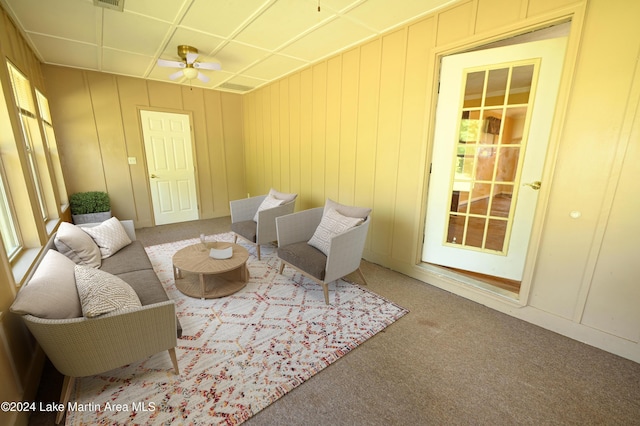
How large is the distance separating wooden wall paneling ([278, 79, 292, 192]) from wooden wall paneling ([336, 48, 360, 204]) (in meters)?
1.26

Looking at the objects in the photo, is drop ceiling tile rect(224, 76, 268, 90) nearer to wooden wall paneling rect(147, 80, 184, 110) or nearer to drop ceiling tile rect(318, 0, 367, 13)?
wooden wall paneling rect(147, 80, 184, 110)

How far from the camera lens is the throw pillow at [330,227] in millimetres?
2547

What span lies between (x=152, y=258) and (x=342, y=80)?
11.1ft

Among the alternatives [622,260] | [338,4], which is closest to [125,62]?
[338,4]

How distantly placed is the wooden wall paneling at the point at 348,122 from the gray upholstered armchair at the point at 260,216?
Result: 717 mm

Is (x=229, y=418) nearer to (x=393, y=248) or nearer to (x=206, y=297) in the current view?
(x=206, y=297)

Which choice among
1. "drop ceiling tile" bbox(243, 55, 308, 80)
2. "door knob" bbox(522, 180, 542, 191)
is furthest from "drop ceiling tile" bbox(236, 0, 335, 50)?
"door knob" bbox(522, 180, 542, 191)

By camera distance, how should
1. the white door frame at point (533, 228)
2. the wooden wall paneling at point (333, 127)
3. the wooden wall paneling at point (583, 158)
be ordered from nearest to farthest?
1. the wooden wall paneling at point (583, 158)
2. the white door frame at point (533, 228)
3. the wooden wall paneling at point (333, 127)

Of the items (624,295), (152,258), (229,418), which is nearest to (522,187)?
(624,295)

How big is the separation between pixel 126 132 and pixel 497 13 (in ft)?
17.3

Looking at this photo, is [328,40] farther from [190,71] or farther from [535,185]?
[535,185]

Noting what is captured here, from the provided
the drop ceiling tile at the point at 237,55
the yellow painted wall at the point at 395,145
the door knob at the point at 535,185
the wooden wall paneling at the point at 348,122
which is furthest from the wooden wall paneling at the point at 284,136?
the door knob at the point at 535,185

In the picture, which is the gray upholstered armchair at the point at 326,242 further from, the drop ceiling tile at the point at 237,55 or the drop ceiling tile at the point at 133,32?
the drop ceiling tile at the point at 133,32

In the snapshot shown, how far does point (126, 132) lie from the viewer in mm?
4422
